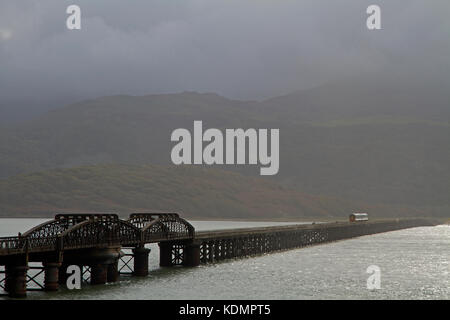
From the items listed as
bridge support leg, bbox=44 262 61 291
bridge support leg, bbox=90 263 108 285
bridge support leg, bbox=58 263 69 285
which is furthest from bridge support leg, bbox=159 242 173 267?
bridge support leg, bbox=44 262 61 291

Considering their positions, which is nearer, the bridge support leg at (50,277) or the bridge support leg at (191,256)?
the bridge support leg at (50,277)

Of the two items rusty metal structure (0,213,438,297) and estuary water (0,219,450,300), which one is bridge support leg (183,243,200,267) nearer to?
rusty metal structure (0,213,438,297)

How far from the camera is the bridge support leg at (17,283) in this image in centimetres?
5628

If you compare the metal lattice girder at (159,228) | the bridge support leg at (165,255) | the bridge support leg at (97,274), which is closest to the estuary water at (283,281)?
the bridge support leg at (97,274)

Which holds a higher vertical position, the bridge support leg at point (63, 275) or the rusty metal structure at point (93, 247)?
the rusty metal structure at point (93, 247)

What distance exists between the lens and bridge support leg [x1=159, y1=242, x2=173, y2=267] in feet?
296

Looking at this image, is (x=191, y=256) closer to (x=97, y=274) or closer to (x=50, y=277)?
(x=97, y=274)

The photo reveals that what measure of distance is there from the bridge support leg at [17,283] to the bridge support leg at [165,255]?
33950 millimetres

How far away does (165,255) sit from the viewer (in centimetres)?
9088

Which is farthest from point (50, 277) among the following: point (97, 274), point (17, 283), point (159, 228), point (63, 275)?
point (159, 228)

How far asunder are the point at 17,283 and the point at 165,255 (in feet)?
116

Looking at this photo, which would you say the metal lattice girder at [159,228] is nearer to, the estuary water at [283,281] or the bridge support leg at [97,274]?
the estuary water at [283,281]
